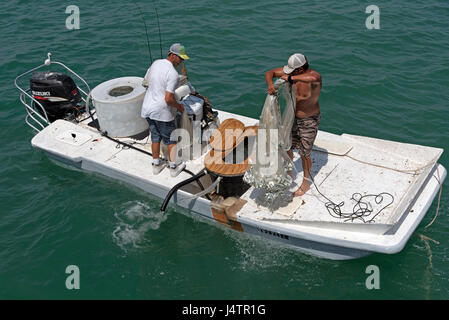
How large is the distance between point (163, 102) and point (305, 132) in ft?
6.98

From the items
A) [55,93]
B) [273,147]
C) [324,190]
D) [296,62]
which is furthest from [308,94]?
[55,93]

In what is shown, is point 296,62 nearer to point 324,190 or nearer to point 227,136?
point 227,136

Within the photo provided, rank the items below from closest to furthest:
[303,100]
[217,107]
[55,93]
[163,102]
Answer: [303,100] → [163,102] → [55,93] → [217,107]

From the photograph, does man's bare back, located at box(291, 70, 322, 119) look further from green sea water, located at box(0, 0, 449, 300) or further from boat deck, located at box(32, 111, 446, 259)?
green sea water, located at box(0, 0, 449, 300)

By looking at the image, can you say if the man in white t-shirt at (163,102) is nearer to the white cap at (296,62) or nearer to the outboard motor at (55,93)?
the white cap at (296,62)

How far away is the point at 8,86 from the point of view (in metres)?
11.1

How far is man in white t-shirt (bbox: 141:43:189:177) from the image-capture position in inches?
251

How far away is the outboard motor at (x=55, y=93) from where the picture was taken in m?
8.27

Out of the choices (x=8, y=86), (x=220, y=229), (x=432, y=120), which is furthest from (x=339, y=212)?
(x=8, y=86)

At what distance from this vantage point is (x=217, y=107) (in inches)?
397

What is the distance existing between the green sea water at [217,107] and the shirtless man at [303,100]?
1.40 metres

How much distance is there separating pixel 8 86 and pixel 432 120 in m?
10.0
